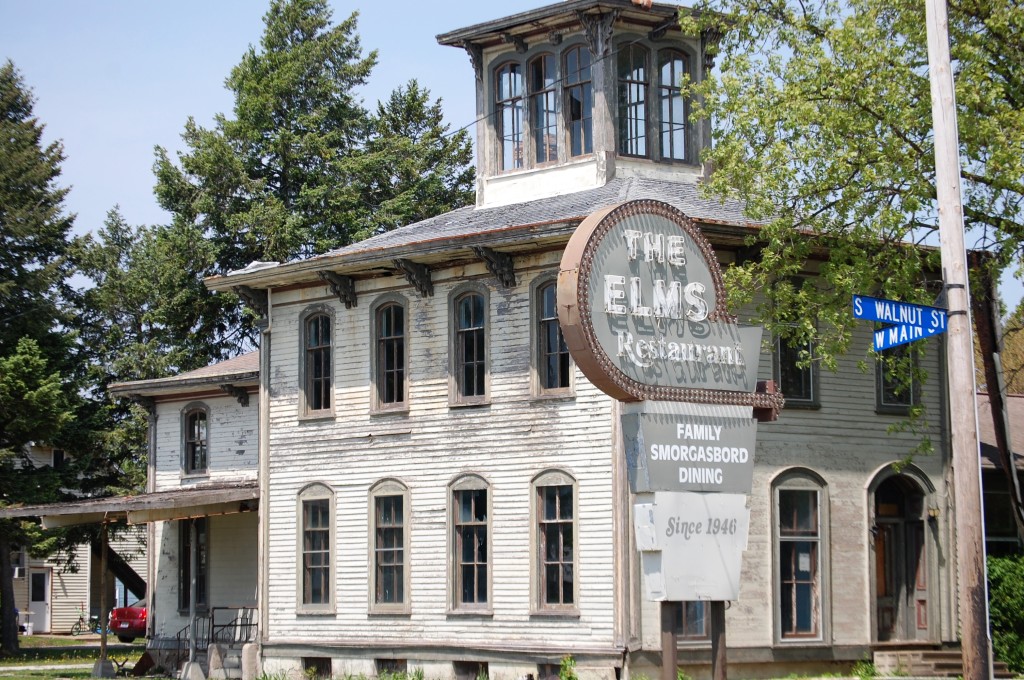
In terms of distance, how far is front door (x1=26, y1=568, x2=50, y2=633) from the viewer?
2467 inches

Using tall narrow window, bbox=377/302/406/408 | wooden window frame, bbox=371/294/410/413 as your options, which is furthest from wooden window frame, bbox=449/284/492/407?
tall narrow window, bbox=377/302/406/408

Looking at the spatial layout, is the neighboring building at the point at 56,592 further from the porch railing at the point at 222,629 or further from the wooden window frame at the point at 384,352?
the wooden window frame at the point at 384,352

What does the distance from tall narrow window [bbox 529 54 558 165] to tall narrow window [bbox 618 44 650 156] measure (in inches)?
51.4

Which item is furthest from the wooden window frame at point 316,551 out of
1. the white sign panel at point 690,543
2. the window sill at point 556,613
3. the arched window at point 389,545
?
the white sign panel at point 690,543

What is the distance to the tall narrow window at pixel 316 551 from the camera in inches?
1164

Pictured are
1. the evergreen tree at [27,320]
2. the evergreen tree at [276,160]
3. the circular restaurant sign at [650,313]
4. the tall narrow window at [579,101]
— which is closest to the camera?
the circular restaurant sign at [650,313]

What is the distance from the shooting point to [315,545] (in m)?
29.9

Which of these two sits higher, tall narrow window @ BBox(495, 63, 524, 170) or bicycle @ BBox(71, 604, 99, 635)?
tall narrow window @ BBox(495, 63, 524, 170)

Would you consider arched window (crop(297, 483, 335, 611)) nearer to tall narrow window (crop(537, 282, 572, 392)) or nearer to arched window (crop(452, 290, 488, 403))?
arched window (crop(452, 290, 488, 403))

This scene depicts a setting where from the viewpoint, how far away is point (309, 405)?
3034 cm

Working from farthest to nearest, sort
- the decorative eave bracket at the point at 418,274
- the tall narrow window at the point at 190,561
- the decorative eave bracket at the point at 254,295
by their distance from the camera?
1. the tall narrow window at the point at 190,561
2. the decorative eave bracket at the point at 254,295
3. the decorative eave bracket at the point at 418,274

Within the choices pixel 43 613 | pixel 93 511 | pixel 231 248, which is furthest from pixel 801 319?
pixel 43 613

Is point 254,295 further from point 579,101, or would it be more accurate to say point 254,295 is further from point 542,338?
point 579,101

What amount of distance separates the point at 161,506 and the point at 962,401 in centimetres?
1818
